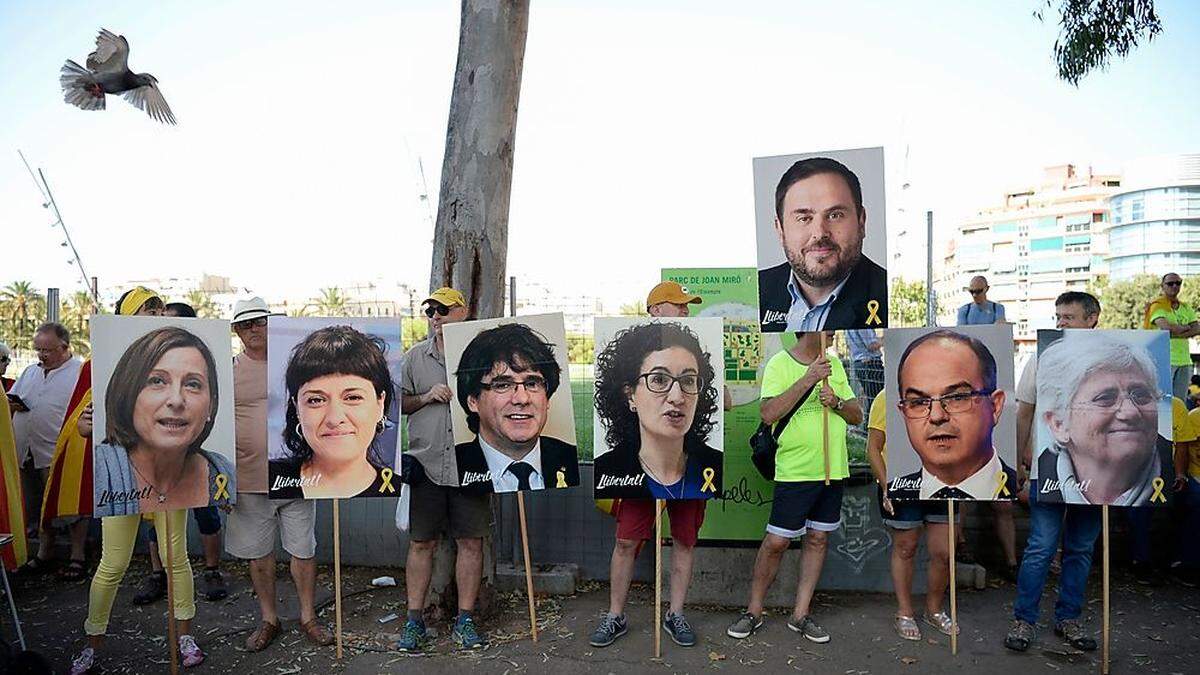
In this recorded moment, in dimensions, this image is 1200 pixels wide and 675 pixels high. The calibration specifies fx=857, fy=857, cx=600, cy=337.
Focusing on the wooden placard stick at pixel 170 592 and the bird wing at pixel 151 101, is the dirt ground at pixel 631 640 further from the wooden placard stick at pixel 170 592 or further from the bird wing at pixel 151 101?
the bird wing at pixel 151 101

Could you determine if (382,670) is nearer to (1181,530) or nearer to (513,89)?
(513,89)

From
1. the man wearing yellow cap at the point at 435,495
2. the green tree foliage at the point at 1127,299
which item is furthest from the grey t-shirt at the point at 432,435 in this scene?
the green tree foliage at the point at 1127,299

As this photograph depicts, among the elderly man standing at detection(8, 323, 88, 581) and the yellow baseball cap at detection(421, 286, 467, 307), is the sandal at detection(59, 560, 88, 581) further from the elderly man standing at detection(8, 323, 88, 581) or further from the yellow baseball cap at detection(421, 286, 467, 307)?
the yellow baseball cap at detection(421, 286, 467, 307)

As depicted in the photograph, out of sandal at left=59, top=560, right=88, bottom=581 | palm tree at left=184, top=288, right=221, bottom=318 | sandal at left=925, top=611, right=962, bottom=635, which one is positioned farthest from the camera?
palm tree at left=184, top=288, right=221, bottom=318

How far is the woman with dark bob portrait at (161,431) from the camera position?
4.29 meters

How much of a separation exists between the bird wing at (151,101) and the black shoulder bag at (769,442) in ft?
15.1

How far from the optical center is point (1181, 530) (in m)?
6.04

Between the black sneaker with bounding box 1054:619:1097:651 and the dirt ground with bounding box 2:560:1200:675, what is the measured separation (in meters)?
0.05

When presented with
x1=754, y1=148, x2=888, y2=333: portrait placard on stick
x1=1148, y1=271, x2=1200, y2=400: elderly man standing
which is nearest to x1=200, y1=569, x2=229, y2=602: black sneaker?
x1=754, y1=148, x2=888, y2=333: portrait placard on stick

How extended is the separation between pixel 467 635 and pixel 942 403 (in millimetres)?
2960

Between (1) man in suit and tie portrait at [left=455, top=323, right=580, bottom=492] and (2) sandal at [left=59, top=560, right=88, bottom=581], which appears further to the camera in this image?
(2) sandal at [left=59, top=560, right=88, bottom=581]

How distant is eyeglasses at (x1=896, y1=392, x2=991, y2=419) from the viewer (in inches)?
185

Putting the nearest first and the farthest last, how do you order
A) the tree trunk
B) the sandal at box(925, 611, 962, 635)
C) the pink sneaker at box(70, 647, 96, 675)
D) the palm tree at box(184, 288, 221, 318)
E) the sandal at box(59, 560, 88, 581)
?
the pink sneaker at box(70, 647, 96, 675) → the sandal at box(925, 611, 962, 635) → the tree trunk → the sandal at box(59, 560, 88, 581) → the palm tree at box(184, 288, 221, 318)

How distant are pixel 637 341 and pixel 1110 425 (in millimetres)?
2567
